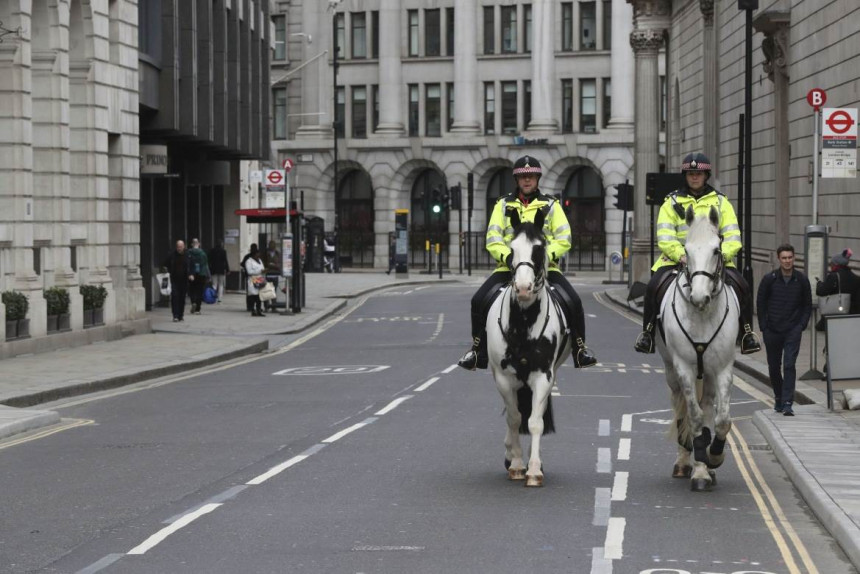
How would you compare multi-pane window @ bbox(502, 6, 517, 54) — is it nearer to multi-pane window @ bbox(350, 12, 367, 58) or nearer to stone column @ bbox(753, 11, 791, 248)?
multi-pane window @ bbox(350, 12, 367, 58)

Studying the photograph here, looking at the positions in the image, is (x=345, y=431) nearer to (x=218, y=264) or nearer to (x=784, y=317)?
(x=784, y=317)

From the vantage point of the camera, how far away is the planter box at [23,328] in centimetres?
2754

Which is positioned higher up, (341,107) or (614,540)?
(341,107)

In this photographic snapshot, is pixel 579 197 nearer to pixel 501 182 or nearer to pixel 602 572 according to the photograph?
pixel 501 182

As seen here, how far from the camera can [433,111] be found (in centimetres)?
9156

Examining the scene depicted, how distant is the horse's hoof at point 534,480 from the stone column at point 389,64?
7924 centimetres

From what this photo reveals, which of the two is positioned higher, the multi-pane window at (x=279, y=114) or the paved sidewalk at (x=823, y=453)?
the multi-pane window at (x=279, y=114)

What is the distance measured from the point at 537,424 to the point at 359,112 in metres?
81.0

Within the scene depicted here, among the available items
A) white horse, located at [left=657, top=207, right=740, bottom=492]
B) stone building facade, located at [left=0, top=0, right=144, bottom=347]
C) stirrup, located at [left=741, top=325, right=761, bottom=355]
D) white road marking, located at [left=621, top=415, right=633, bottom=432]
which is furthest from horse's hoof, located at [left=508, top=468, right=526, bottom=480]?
stone building facade, located at [left=0, top=0, right=144, bottom=347]

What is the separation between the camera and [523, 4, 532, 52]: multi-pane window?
89375mm

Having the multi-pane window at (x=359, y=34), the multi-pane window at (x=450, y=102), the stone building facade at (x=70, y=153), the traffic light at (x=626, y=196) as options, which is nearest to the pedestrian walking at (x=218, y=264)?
the stone building facade at (x=70, y=153)

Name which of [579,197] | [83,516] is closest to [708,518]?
[83,516]

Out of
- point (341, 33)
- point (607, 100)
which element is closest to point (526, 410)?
point (607, 100)

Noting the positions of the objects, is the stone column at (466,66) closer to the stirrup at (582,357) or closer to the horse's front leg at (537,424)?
the stirrup at (582,357)
